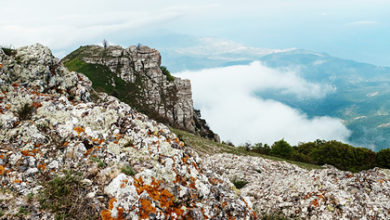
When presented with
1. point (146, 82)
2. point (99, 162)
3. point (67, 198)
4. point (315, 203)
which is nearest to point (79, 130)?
point (99, 162)

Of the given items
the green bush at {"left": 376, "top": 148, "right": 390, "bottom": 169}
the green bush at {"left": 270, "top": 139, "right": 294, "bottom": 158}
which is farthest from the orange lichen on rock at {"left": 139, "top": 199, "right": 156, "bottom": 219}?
the green bush at {"left": 376, "top": 148, "right": 390, "bottom": 169}

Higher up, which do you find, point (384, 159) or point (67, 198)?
point (67, 198)

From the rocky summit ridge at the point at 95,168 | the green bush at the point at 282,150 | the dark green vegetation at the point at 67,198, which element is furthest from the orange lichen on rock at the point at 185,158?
the green bush at the point at 282,150

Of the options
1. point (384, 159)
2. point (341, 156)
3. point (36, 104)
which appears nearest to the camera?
point (36, 104)

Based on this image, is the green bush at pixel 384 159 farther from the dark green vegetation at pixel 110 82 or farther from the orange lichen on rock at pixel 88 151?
the orange lichen on rock at pixel 88 151

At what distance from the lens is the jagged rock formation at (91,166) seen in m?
5.25

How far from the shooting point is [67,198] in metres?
5.27

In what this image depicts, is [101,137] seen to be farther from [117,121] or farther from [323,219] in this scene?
[323,219]

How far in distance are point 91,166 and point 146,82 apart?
268 feet

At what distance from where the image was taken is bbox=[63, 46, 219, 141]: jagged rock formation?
7731 cm

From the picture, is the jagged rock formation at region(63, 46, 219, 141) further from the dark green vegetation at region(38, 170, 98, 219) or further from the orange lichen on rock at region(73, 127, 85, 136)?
the dark green vegetation at region(38, 170, 98, 219)

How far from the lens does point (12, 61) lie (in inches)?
370

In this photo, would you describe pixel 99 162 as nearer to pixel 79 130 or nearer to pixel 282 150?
pixel 79 130

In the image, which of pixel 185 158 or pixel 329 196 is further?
pixel 329 196
